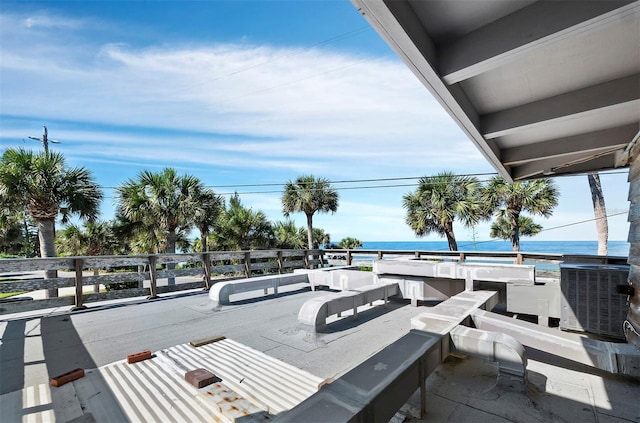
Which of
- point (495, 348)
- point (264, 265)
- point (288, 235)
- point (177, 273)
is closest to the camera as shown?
point (495, 348)

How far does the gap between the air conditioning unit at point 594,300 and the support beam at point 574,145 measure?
4.85 feet

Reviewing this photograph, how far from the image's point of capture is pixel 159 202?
1047cm

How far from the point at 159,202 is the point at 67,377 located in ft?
29.8

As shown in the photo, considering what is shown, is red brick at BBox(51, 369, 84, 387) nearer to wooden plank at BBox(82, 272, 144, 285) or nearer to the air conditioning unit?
wooden plank at BBox(82, 272, 144, 285)

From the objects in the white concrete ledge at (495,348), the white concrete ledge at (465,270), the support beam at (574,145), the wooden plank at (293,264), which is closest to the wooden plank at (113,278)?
the wooden plank at (293,264)

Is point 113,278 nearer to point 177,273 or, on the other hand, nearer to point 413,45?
point 177,273

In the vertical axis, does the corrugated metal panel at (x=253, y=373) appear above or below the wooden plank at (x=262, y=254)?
below

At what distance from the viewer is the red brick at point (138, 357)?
2729 millimetres

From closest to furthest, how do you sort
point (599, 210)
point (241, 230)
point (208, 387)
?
point (208, 387), point (599, 210), point (241, 230)

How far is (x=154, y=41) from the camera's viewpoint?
8.09 meters

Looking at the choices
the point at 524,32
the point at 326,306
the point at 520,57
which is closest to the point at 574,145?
the point at 520,57

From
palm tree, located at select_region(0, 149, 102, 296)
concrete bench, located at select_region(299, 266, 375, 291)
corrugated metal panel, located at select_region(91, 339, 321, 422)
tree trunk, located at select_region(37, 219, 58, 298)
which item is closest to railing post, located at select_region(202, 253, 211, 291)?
concrete bench, located at select_region(299, 266, 375, 291)

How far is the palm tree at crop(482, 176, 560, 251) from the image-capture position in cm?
1514

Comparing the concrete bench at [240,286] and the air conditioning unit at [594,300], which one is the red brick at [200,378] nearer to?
the concrete bench at [240,286]
